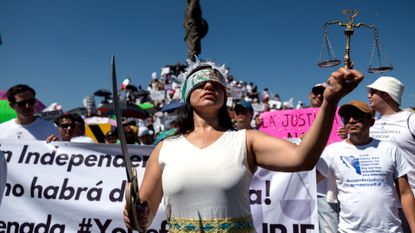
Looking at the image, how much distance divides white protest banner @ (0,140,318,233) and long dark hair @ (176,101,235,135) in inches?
60.5

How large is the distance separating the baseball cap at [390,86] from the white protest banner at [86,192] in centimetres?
103

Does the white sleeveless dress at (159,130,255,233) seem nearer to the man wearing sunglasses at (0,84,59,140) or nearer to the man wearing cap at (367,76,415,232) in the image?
the man wearing cap at (367,76,415,232)

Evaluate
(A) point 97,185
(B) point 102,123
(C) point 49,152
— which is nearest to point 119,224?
(A) point 97,185

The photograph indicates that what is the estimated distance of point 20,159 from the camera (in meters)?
3.59

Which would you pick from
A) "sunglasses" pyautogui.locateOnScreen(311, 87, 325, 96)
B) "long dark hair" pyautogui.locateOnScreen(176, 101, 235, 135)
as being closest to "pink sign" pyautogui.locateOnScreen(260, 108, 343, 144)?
"sunglasses" pyautogui.locateOnScreen(311, 87, 325, 96)

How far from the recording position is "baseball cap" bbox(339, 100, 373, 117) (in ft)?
9.36

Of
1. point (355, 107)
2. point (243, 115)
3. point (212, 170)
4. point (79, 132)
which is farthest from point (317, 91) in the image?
point (79, 132)

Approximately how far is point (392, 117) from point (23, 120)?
12.4ft

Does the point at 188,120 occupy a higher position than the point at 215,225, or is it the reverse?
the point at 188,120

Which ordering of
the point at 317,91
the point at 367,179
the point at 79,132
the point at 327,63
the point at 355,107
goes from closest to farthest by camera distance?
the point at 327,63, the point at 367,179, the point at 355,107, the point at 317,91, the point at 79,132

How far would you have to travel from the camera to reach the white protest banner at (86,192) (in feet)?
10.6

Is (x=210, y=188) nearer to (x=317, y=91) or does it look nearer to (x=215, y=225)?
(x=215, y=225)

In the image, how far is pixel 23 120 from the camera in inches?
159

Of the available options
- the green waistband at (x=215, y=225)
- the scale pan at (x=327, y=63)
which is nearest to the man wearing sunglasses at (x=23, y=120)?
the green waistband at (x=215, y=225)
